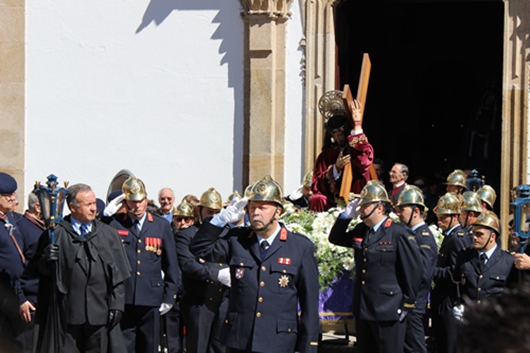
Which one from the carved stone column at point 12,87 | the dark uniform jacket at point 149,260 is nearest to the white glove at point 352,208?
the dark uniform jacket at point 149,260

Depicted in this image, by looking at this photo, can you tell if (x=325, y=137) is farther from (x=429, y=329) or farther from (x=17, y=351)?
(x=17, y=351)

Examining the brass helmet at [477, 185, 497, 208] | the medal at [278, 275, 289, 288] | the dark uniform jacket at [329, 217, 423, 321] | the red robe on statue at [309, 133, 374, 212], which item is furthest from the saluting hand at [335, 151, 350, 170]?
the medal at [278, 275, 289, 288]

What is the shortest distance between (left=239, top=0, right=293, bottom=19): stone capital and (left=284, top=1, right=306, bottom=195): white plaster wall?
11 centimetres

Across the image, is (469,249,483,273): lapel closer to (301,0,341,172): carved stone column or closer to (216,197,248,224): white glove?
(216,197,248,224): white glove

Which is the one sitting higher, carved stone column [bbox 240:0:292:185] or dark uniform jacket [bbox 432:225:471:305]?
carved stone column [bbox 240:0:292:185]

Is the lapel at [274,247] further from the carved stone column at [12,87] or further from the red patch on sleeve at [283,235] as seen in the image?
the carved stone column at [12,87]

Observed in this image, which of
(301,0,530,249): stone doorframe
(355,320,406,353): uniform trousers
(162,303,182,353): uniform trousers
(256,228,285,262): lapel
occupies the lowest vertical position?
(162,303,182,353): uniform trousers

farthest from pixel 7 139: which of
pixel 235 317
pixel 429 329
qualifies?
pixel 235 317

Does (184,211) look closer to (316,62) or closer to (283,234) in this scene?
(283,234)

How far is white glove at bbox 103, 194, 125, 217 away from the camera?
793 cm

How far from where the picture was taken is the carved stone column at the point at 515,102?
11.4 metres

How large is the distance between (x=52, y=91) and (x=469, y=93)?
9376 mm

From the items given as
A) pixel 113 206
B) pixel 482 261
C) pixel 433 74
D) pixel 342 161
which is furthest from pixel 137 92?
pixel 433 74

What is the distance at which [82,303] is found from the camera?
651cm
